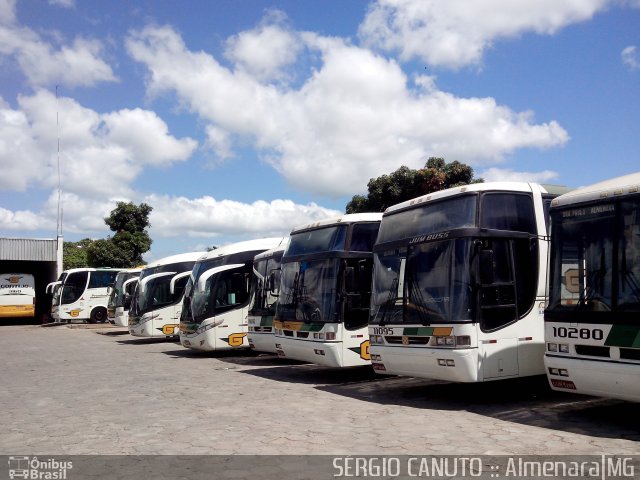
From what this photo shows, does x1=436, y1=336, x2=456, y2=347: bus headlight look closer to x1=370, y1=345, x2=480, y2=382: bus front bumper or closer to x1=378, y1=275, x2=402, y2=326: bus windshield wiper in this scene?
x1=370, y1=345, x2=480, y2=382: bus front bumper

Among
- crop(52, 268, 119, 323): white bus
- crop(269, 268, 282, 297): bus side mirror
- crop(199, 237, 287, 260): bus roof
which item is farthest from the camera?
crop(52, 268, 119, 323): white bus

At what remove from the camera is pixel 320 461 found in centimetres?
632

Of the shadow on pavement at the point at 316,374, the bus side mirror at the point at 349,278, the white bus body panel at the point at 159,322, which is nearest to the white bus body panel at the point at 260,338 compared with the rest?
the shadow on pavement at the point at 316,374

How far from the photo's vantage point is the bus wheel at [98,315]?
34344mm

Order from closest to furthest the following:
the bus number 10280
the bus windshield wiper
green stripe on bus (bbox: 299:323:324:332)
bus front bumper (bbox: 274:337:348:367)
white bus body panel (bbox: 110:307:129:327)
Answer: the bus number 10280, the bus windshield wiper, bus front bumper (bbox: 274:337:348:367), green stripe on bus (bbox: 299:323:324:332), white bus body panel (bbox: 110:307:129:327)

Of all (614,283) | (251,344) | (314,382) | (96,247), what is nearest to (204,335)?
(251,344)

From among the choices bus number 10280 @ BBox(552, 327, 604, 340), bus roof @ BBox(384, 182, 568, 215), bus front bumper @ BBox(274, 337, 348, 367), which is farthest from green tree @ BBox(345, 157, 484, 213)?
bus number 10280 @ BBox(552, 327, 604, 340)

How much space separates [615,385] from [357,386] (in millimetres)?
5262

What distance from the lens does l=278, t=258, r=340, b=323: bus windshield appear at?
1163cm

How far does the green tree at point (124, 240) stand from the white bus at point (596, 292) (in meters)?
35.2

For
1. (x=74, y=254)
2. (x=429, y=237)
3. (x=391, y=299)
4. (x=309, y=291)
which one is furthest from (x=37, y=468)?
(x=74, y=254)

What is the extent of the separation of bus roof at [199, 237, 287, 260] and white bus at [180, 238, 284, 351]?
22.0 inches

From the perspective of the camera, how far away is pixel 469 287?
8711 millimetres

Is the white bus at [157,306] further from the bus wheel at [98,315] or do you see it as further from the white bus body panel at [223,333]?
the bus wheel at [98,315]
